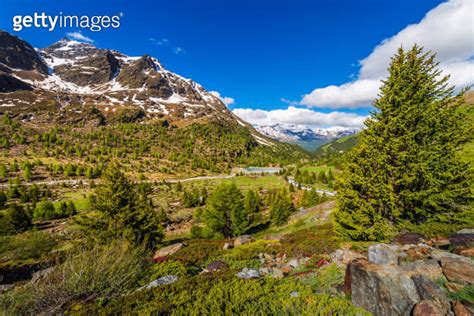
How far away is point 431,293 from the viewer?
201 inches

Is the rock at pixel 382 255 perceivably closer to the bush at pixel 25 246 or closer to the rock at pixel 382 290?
the rock at pixel 382 290

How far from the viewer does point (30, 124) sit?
146 m

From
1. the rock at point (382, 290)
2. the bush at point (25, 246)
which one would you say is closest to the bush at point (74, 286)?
the rock at point (382, 290)

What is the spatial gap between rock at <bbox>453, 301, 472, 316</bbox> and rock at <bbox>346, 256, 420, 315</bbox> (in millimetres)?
753

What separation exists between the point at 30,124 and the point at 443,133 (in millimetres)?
208639

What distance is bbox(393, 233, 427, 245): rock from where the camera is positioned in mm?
9578

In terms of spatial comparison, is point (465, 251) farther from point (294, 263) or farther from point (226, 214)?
→ point (226, 214)

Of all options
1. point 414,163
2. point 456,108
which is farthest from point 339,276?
point 456,108

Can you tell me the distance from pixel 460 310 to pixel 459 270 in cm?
190

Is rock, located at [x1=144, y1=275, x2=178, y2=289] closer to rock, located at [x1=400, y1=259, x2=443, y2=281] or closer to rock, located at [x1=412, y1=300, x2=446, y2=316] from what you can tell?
rock, located at [x1=412, y1=300, x2=446, y2=316]

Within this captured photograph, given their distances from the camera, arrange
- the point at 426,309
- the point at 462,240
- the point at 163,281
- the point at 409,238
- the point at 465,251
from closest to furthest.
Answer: the point at 426,309, the point at 465,251, the point at 462,240, the point at 163,281, the point at 409,238

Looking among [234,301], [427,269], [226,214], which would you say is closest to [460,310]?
[427,269]

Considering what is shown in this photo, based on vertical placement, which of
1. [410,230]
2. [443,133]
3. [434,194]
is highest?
[443,133]

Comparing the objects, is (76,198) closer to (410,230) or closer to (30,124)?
(410,230)
